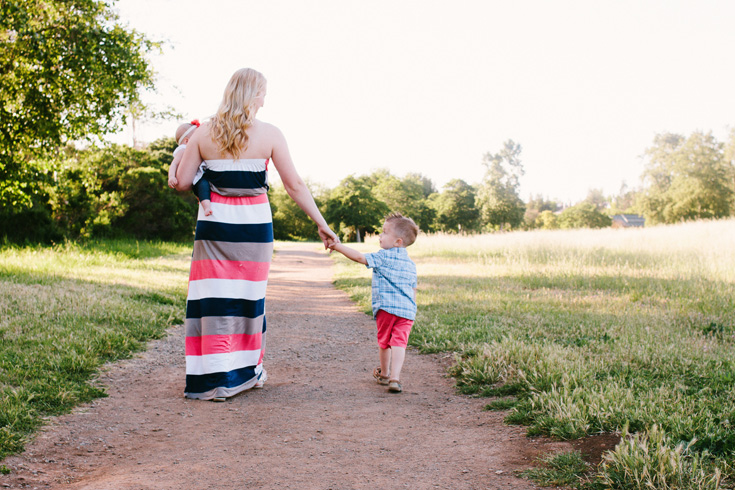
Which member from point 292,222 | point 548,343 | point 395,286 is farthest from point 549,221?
point 395,286

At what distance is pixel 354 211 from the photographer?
55906 millimetres

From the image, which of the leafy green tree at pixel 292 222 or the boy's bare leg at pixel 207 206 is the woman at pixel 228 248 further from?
the leafy green tree at pixel 292 222

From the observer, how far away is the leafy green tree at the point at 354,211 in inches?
2200

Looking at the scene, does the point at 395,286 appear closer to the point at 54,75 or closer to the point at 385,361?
the point at 385,361

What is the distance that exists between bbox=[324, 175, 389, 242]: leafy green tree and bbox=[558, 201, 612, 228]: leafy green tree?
135 feet

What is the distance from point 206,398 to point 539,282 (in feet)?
27.7

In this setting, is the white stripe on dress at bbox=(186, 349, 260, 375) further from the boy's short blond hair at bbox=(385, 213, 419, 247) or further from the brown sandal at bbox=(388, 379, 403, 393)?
the boy's short blond hair at bbox=(385, 213, 419, 247)

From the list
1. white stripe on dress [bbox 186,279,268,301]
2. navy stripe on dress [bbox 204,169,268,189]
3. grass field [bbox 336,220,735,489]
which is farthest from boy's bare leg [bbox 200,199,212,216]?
grass field [bbox 336,220,735,489]

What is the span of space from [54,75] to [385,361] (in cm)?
1009

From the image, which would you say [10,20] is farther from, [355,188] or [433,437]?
[355,188]

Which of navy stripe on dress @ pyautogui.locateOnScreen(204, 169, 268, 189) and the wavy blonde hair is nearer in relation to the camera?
the wavy blonde hair

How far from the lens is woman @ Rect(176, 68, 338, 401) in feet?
13.9

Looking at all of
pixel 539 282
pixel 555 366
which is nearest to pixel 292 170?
pixel 555 366

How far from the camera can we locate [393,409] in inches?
162
